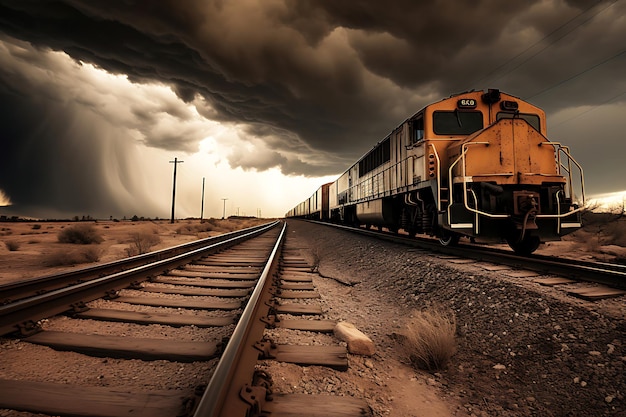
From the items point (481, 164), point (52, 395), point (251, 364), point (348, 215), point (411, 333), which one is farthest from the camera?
point (348, 215)

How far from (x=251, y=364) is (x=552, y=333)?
8.88 ft

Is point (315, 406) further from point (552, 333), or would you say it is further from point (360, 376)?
point (552, 333)

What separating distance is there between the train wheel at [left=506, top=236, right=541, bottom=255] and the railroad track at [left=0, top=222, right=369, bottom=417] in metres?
5.39

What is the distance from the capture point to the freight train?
6.33m

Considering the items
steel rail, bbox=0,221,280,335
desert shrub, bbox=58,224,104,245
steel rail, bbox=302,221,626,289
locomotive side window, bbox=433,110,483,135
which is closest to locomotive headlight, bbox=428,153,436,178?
locomotive side window, bbox=433,110,483,135

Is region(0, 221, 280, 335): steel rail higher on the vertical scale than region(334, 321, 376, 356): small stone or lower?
higher

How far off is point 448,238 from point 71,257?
30.7 ft

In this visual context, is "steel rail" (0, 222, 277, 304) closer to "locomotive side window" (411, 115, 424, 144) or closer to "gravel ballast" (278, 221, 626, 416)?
"gravel ballast" (278, 221, 626, 416)

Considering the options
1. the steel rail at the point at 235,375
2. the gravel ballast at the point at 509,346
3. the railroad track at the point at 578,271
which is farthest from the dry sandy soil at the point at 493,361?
the railroad track at the point at 578,271

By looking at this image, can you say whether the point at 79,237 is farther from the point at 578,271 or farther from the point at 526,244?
the point at 578,271

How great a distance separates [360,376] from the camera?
2.49 metres

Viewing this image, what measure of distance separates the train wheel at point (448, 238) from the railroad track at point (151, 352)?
16.0 feet

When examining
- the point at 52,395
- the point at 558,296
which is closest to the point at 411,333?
the point at 558,296

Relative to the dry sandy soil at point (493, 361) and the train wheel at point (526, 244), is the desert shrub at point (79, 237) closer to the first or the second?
the dry sandy soil at point (493, 361)
